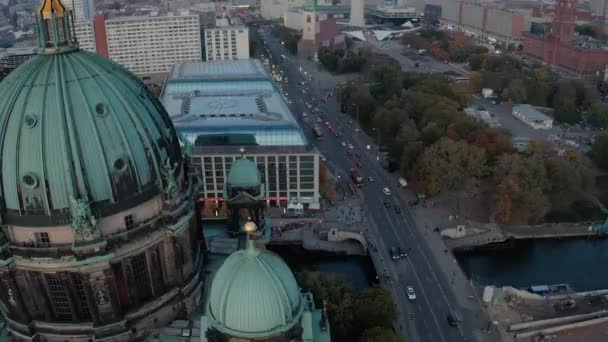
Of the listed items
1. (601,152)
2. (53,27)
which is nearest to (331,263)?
(53,27)

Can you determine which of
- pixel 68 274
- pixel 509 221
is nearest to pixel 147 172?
pixel 68 274

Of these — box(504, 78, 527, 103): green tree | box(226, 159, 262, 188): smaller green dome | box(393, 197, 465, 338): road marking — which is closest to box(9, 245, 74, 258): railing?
box(226, 159, 262, 188): smaller green dome

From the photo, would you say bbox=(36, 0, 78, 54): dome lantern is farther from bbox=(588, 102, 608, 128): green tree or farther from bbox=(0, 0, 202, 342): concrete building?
bbox=(588, 102, 608, 128): green tree

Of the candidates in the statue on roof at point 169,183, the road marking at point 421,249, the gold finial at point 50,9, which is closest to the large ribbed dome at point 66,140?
the statue on roof at point 169,183

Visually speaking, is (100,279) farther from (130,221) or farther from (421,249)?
(421,249)

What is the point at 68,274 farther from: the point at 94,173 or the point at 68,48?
the point at 68,48

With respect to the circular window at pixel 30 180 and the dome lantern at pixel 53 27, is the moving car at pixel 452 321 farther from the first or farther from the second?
the dome lantern at pixel 53 27
